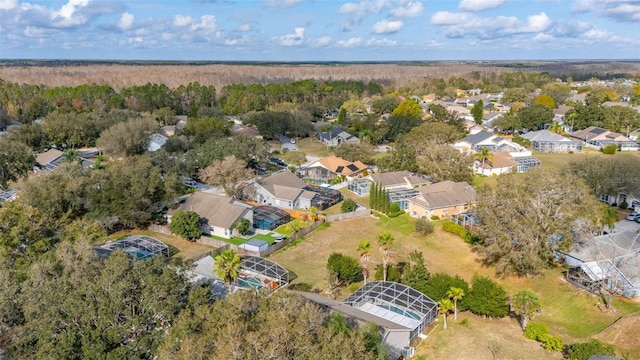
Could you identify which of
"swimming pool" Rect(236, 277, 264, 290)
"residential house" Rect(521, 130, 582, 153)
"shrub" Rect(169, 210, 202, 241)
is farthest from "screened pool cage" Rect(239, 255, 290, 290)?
"residential house" Rect(521, 130, 582, 153)

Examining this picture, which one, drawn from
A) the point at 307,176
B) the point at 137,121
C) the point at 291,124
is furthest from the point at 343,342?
the point at 291,124

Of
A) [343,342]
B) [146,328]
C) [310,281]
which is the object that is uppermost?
[343,342]

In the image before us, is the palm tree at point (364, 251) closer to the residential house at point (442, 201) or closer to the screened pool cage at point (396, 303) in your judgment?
the screened pool cage at point (396, 303)

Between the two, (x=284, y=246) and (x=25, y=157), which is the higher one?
(x=25, y=157)

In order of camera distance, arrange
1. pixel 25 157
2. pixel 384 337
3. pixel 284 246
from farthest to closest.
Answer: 1. pixel 25 157
2. pixel 284 246
3. pixel 384 337

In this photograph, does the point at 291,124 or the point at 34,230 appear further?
the point at 291,124

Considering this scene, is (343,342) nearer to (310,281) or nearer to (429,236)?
(310,281)
